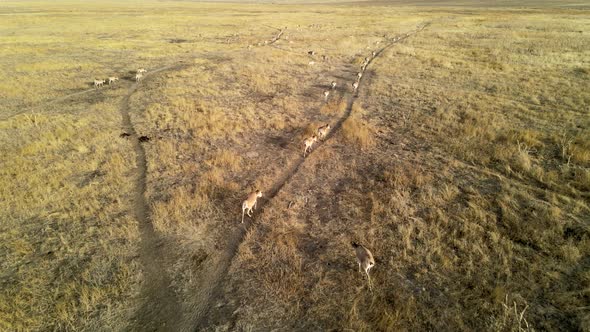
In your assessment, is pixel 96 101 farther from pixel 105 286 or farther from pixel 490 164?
pixel 490 164

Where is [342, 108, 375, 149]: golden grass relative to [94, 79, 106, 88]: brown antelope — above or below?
below

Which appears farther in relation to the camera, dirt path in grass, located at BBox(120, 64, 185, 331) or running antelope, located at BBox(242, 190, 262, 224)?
running antelope, located at BBox(242, 190, 262, 224)

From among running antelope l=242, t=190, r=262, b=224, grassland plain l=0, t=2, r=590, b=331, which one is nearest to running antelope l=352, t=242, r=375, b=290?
grassland plain l=0, t=2, r=590, b=331

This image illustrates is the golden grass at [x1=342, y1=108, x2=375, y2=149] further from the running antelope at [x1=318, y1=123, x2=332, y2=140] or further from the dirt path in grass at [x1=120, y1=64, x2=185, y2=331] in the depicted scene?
the dirt path in grass at [x1=120, y1=64, x2=185, y2=331]

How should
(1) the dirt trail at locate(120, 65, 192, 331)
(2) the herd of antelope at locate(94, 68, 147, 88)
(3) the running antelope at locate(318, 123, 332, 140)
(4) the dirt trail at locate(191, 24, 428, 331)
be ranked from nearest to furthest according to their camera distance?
(1) the dirt trail at locate(120, 65, 192, 331) < (4) the dirt trail at locate(191, 24, 428, 331) < (3) the running antelope at locate(318, 123, 332, 140) < (2) the herd of antelope at locate(94, 68, 147, 88)

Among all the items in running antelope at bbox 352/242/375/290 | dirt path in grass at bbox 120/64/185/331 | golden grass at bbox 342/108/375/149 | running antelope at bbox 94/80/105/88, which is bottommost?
dirt path in grass at bbox 120/64/185/331

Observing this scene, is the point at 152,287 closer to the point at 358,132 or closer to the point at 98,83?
the point at 358,132

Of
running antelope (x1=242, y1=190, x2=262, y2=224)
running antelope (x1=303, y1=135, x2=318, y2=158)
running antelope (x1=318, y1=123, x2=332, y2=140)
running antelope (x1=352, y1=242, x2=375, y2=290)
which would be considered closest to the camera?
running antelope (x1=352, y1=242, x2=375, y2=290)

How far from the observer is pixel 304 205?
957 centimetres

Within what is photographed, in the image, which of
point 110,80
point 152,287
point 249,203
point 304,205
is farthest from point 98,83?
point 152,287

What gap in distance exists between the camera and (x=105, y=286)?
261 inches

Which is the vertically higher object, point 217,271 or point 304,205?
point 304,205

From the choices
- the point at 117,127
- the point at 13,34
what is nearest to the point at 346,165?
the point at 117,127

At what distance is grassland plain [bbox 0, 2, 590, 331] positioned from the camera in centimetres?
621
